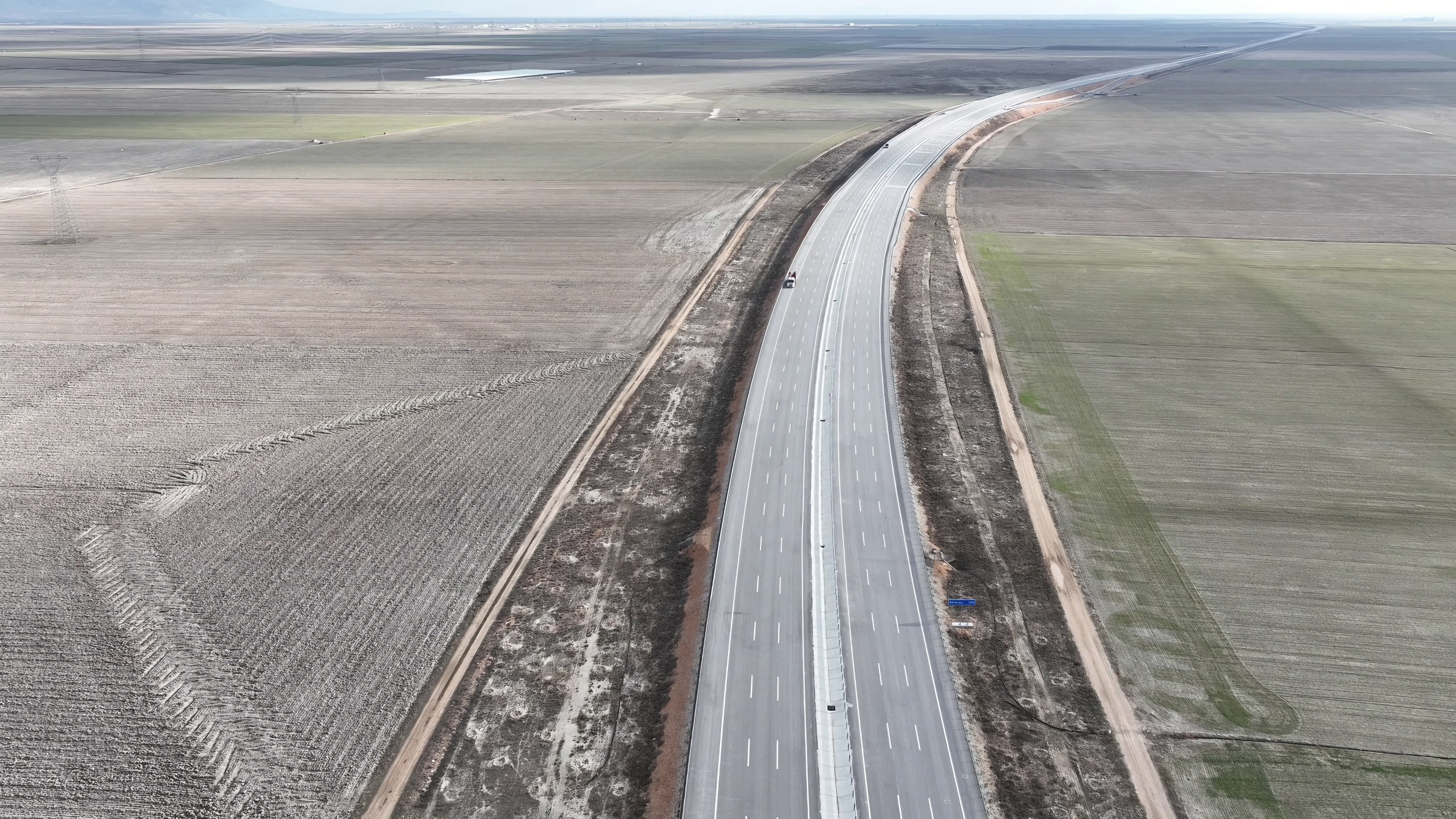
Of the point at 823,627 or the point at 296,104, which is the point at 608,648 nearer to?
the point at 823,627

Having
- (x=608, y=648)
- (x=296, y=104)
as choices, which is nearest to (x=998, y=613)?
(x=608, y=648)

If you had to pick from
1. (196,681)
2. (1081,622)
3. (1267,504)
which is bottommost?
(196,681)

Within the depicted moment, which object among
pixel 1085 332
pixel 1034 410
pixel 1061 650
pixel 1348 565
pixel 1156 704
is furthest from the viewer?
pixel 1085 332

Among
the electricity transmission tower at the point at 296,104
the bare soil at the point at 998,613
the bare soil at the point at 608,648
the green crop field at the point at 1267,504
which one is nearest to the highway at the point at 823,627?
the bare soil at the point at 998,613

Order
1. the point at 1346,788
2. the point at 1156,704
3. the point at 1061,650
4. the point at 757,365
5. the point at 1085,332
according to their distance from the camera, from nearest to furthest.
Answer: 1. the point at 1346,788
2. the point at 1156,704
3. the point at 1061,650
4. the point at 757,365
5. the point at 1085,332

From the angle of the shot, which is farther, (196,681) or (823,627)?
(823,627)

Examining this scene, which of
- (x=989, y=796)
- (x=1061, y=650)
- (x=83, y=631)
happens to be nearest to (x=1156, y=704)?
(x=1061, y=650)

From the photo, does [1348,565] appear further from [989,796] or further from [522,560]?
[522,560]
